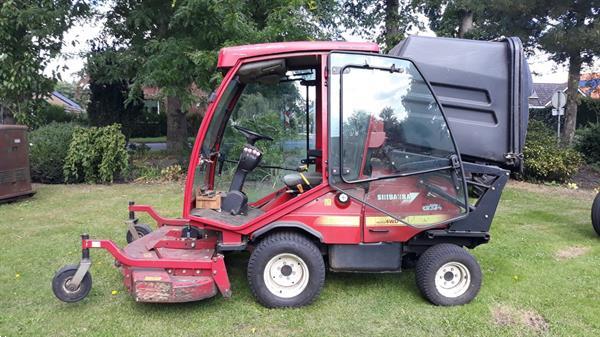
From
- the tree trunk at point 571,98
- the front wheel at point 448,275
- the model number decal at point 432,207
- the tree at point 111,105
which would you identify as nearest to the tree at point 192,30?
the tree at point 111,105

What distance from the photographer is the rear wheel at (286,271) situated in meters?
3.67

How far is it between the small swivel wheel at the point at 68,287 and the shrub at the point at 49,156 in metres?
6.88

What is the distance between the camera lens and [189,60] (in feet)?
31.5

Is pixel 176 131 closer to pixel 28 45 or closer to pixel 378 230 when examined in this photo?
pixel 28 45

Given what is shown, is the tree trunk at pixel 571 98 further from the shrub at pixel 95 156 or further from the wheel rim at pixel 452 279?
the shrub at pixel 95 156

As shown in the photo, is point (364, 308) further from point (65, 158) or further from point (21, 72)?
point (21, 72)

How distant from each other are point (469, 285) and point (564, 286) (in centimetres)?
118

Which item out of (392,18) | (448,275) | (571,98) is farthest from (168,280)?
(571,98)

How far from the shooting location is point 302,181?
4281 mm

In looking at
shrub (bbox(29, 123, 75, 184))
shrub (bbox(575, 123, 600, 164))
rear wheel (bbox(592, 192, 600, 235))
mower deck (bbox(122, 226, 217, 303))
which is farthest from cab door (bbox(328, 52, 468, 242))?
shrub (bbox(575, 123, 600, 164))

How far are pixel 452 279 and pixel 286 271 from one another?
139 cm

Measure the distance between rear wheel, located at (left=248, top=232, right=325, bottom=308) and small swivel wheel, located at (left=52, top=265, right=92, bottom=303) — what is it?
1.27 meters

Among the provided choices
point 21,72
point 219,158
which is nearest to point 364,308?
point 219,158

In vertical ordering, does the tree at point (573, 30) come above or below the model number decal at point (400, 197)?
above
